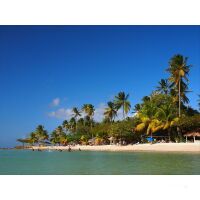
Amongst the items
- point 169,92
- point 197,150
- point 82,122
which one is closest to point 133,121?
point 169,92

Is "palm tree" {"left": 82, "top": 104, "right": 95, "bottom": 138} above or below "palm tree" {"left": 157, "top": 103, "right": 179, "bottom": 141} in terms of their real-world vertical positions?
above

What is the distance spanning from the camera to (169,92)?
35781 mm

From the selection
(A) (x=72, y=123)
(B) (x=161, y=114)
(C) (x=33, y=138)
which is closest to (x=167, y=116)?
(B) (x=161, y=114)

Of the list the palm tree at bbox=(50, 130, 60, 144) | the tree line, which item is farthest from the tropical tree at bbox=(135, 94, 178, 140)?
the palm tree at bbox=(50, 130, 60, 144)

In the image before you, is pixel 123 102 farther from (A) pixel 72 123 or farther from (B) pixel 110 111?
(A) pixel 72 123

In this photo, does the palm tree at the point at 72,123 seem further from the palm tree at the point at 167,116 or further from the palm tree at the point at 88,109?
the palm tree at the point at 167,116

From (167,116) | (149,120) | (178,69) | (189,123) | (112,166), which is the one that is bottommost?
(112,166)

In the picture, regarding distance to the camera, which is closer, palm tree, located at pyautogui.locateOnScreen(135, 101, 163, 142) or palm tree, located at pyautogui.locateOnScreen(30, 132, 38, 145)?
palm tree, located at pyautogui.locateOnScreen(135, 101, 163, 142)

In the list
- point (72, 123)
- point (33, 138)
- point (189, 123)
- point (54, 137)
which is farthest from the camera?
point (33, 138)

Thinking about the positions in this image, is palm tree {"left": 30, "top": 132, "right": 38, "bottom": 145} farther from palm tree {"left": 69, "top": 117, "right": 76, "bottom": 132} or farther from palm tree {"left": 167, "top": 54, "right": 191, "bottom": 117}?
palm tree {"left": 167, "top": 54, "right": 191, "bottom": 117}

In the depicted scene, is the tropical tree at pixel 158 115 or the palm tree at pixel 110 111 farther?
the palm tree at pixel 110 111

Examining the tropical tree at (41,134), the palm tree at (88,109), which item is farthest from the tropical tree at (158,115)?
the tropical tree at (41,134)
